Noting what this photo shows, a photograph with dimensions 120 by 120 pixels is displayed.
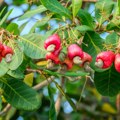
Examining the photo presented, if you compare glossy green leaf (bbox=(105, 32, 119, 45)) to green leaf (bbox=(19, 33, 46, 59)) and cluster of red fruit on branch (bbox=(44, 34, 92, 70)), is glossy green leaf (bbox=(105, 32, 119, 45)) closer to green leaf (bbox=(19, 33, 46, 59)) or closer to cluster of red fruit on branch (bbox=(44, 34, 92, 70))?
cluster of red fruit on branch (bbox=(44, 34, 92, 70))

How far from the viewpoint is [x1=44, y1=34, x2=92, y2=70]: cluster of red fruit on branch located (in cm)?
162

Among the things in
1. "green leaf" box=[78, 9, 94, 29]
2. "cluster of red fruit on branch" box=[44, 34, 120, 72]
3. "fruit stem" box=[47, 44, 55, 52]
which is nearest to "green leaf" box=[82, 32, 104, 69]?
"green leaf" box=[78, 9, 94, 29]

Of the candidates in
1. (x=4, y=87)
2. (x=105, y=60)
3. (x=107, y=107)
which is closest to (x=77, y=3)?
(x=105, y=60)

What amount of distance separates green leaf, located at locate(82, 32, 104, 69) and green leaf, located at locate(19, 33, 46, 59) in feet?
0.59

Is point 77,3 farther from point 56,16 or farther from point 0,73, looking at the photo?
point 0,73

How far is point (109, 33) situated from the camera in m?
1.81

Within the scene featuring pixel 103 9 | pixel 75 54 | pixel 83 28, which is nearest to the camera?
pixel 75 54

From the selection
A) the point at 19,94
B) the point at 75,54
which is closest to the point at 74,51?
the point at 75,54

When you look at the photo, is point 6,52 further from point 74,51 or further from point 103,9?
point 103,9

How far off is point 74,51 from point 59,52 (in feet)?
0.20

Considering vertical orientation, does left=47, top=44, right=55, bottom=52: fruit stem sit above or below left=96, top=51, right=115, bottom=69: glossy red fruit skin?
above

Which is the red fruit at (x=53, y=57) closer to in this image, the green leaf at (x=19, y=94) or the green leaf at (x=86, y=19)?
the green leaf at (x=86, y=19)

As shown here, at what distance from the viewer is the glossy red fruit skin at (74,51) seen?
1617mm

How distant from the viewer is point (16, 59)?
171 cm
